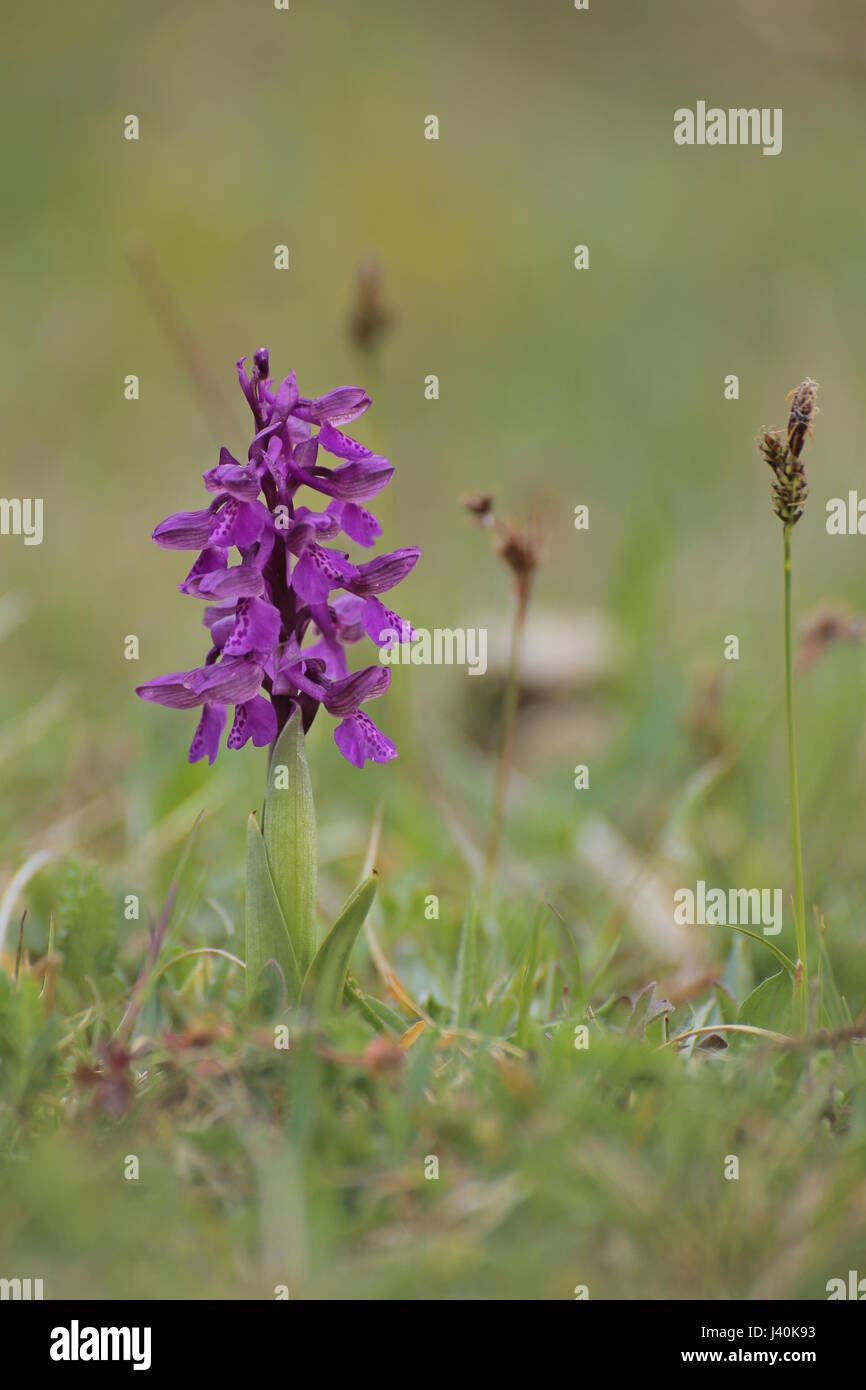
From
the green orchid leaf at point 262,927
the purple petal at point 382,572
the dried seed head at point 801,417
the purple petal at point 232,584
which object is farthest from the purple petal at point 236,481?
the dried seed head at point 801,417

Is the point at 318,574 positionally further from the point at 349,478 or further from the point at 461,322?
the point at 461,322

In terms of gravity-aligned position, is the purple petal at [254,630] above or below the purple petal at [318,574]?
below

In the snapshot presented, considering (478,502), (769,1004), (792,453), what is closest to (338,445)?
(478,502)

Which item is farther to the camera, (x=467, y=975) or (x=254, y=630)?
(x=467, y=975)

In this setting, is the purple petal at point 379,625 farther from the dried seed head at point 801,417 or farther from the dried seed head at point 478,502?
the dried seed head at point 801,417

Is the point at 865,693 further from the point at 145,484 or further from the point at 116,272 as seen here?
the point at 116,272
